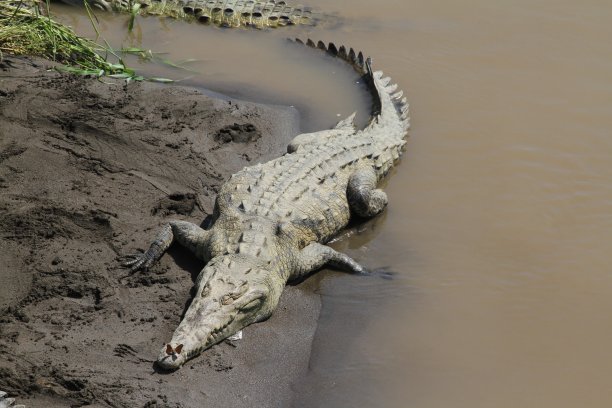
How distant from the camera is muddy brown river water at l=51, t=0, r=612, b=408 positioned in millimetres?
5000

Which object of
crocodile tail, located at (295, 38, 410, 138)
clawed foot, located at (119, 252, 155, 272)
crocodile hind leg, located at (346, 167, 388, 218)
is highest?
crocodile tail, located at (295, 38, 410, 138)

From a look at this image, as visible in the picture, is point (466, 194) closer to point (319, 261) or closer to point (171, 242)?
point (319, 261)

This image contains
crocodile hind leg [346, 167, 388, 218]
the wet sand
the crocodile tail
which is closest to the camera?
the wet sand

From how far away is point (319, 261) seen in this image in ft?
19.0

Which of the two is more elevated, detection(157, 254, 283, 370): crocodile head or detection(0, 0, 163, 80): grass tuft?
detection(0, 0, 163, 80): grass tuft

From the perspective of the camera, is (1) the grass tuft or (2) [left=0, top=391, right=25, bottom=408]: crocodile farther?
(1) the grass tuft

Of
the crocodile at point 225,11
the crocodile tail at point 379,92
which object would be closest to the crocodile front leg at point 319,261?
the crocodile tail at point 379,92

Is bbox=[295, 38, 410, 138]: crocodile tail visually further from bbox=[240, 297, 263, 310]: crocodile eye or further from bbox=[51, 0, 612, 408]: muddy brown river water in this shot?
bbox=[240, 297, 263, 310]: crocodile eye

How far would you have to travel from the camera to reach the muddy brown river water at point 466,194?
500 centimetres

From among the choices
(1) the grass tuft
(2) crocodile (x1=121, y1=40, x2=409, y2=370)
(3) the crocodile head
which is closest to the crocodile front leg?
(2) crocodile (x1=121, y1=40, x2=409, y2=370)

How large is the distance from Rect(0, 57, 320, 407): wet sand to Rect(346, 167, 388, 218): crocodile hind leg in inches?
37.3

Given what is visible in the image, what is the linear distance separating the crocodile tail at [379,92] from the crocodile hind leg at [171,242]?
2344 millimetres

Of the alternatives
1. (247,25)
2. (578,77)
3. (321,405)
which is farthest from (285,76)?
(321,405)

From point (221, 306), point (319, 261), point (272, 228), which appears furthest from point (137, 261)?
point (319, 261)
